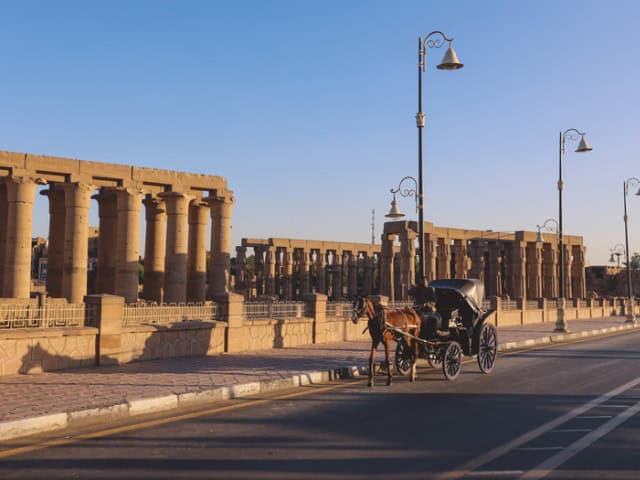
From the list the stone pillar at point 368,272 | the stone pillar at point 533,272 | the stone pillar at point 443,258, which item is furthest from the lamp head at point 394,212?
the stone pillar at point 368,272

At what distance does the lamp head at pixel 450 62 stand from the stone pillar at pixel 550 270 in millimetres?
48510

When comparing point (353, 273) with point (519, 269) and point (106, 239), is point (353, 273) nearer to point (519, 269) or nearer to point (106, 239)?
point (519, 269)

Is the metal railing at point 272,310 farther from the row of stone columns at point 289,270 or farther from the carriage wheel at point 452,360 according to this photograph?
the row of stone columns at point 289,270

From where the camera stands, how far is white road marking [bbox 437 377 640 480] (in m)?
6.37

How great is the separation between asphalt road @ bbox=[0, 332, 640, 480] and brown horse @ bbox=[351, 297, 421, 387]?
87cm

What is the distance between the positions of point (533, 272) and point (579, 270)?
8.80 meters

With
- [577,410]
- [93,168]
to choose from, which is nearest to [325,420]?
[577,410]

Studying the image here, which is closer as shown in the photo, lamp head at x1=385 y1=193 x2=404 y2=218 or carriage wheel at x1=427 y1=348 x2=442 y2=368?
carriage wheel at x1=427 y1=348 x2=442 y2=368

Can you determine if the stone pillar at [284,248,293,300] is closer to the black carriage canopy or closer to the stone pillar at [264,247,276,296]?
the stone pillar at [264,247,276,296]

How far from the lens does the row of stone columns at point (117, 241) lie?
27.7 metres

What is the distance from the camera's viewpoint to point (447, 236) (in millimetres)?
54000

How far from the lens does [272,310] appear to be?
18906 mm

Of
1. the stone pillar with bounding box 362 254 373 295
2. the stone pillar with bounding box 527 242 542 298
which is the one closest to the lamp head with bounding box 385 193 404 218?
the stone pillar with bounding box 527 242 542 298

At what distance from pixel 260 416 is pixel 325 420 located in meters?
0.97
